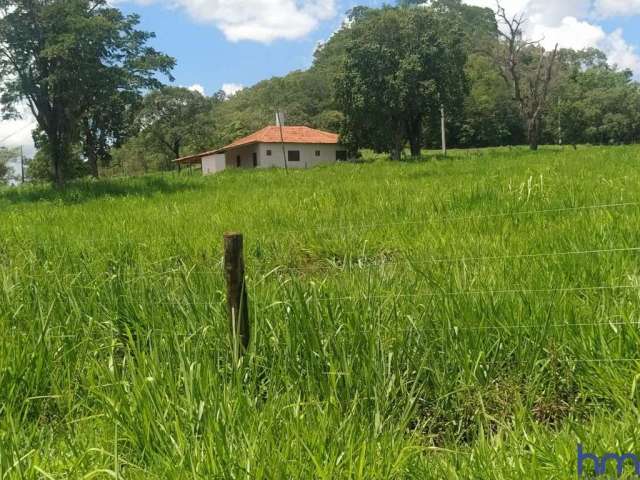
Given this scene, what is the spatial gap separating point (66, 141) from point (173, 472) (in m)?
20.2

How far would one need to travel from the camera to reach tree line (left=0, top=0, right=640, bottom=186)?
57.7 ft

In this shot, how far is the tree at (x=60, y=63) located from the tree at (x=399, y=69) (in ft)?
60.2

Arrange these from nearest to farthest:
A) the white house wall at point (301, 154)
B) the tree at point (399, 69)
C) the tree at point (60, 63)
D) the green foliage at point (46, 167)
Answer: the tree at point (60, 63) < the tree at point (399, 69) < the green foliage at point (46, 167) < the white house wall at point (301, 154)

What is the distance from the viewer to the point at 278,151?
46594 mm

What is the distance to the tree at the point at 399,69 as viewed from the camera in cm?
3378

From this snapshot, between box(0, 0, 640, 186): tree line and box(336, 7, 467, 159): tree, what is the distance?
8cm

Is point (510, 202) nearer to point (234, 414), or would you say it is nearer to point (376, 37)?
point (234, 414)

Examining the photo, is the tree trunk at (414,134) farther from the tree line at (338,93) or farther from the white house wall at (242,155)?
the white house wall at (242,155)

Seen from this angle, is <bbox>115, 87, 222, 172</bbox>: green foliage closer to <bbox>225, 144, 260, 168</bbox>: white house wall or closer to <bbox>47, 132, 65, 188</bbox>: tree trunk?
<bbox>225, 144, 260, 168</bbox>: white house wall

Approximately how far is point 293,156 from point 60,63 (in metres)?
31.5

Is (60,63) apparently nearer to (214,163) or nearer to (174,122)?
(214,163)

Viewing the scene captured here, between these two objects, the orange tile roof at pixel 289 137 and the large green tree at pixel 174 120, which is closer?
the orange tile roof at pixel 289 137

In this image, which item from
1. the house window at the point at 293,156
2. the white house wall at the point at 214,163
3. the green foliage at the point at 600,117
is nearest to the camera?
the house window at the point at 293,156

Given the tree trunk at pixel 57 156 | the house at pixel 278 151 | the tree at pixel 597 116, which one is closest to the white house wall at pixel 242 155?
the house at pixel 278 151
